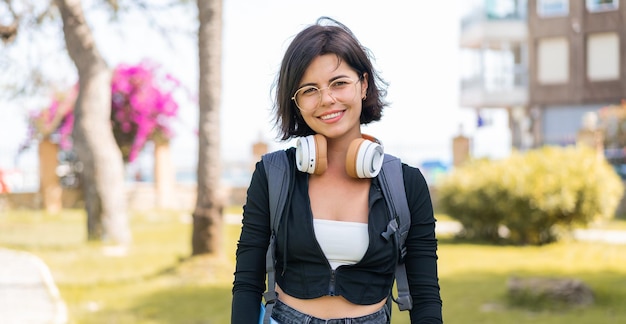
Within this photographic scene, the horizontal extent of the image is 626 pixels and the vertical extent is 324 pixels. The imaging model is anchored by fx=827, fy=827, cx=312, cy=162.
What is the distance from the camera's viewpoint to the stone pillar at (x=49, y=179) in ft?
77.9

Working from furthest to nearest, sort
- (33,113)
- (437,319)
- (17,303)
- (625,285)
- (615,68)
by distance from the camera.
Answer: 1. (615,68)
2. (33,113)
3. (625,285)
4. (17,303)
5. (437,319)

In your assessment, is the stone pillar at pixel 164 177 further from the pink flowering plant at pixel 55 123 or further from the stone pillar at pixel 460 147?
the stone pillar at pixel 460 147

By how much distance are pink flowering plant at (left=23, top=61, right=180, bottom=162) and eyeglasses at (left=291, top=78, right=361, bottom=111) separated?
22.4 m

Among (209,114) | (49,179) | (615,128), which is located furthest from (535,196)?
(49,179)

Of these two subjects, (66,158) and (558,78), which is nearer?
(66,158)

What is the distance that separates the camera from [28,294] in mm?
9109

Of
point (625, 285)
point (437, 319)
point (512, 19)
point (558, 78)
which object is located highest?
point (512, 19)

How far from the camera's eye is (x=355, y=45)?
254 centimetres

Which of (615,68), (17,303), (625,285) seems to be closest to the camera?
(17,303)

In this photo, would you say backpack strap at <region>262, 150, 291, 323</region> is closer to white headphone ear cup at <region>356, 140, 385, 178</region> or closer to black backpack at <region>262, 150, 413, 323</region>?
black backpack at <region>262, 150, 413, 323</region>

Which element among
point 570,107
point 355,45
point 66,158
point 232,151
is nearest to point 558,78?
point 570,107

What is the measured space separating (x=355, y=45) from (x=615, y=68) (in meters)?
33.4

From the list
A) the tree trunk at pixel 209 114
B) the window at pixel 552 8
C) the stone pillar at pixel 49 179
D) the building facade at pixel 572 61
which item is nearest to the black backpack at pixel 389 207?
the tree trunk at pixel 209 114

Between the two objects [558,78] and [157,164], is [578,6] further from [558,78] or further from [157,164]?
[157,164]
